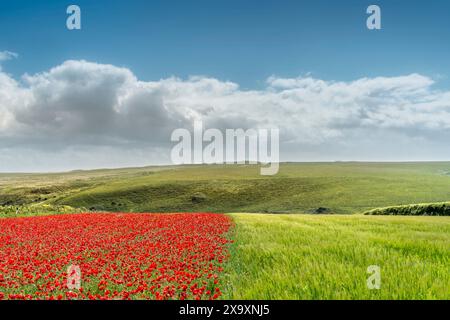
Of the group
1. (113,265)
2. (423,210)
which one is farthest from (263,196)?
(113,265)

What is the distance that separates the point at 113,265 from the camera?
11.0m

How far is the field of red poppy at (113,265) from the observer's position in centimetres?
820

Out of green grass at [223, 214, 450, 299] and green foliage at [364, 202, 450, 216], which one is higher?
green grass at [223, 214, 450, 299]

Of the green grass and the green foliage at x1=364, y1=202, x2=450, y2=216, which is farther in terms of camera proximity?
the green foliage at x1=364, y1=202, x2=450, y2=216

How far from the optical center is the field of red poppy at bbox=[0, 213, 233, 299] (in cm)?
820

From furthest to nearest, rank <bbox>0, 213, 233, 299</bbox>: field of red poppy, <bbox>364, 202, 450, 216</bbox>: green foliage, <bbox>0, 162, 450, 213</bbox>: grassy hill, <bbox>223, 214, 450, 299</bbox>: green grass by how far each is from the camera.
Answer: <bbox>0, 162, 450, 213</bbox>: grassy hill
<bbox>364, 202, 450, 216</bbox>: green foliage
<bbox>0, 213, 233, 299</bbox>: field of red poppy
<bbox>223, 214, 450, 299</bbox>: green grass

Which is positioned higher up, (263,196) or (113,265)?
(113,265)

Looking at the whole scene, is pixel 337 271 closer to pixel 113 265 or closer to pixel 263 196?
pixel 113 265

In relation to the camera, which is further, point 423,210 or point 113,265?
point 423,210

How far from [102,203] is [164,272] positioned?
3811 inches

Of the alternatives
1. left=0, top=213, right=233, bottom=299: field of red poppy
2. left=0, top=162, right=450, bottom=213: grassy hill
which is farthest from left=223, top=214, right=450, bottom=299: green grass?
left=0, top=162, right=450, bottom=213: grassy hill

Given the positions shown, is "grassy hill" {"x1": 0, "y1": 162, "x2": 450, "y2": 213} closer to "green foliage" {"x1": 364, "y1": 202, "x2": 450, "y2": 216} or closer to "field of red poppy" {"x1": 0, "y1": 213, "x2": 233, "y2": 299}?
"green foliage" {"x1": 364, "y1": 202, "x2": 450, "y2": 216}

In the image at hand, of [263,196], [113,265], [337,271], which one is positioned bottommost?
[263,196]
